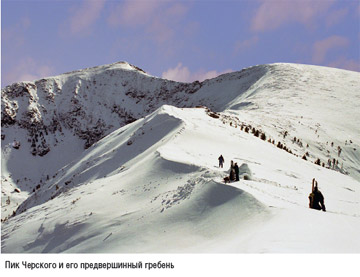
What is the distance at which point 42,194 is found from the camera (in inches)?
1227

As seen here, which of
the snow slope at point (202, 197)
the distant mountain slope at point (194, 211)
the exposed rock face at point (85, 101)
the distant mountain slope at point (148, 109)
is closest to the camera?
the distant mountain slope at point (194, 211)

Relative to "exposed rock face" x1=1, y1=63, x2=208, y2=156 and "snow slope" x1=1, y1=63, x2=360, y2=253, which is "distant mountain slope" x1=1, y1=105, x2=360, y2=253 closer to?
"snow slope" x1=1, y1=63, x2=360, y2=253

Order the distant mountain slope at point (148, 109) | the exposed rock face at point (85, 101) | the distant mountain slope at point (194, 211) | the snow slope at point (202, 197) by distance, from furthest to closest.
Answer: the exposed rock face at point (85, 101), the distant mountain slope at point (148, 109), the snow slope at point (202, 197), the distant mountain slope at point (194, 211)

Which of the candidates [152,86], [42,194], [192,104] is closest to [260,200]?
[42,194]

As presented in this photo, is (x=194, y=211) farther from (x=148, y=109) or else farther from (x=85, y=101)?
(x=85, y=101)

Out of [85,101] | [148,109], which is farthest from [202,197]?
[85,101]

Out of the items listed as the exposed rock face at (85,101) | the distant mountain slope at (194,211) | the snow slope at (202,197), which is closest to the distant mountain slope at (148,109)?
the exposed rock face at (85,101)

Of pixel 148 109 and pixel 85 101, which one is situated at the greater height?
pixel 85 101

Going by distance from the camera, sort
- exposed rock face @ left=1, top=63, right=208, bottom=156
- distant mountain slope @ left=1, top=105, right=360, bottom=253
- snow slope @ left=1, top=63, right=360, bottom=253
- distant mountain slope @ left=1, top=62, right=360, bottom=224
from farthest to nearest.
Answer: exposed rock face @ left=1, top=63, right=208, bottom=156, distant mountain slope @ left=1, top=62, right=360, bottom=224, snow slope @ left=1, top=63, right=360, bottom=253, distant mountain slope @ left=1, top=105, right=360, bottom=253

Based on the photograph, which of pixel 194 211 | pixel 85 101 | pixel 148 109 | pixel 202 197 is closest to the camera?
pixel 194 211

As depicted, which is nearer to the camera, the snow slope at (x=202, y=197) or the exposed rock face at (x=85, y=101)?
the snow slope at (x=202, y=197)

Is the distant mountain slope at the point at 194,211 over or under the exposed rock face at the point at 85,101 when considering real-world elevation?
under

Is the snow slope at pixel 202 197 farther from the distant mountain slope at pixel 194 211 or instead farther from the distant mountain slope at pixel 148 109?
the distant mountain slope at pixel 148 109

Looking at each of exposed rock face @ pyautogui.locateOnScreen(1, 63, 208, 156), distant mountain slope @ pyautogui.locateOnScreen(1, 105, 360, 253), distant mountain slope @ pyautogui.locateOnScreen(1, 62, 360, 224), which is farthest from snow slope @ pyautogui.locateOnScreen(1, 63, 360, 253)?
exposed rock face @ pyautogui.locateOnScreen(1, 63, 208, 156)
